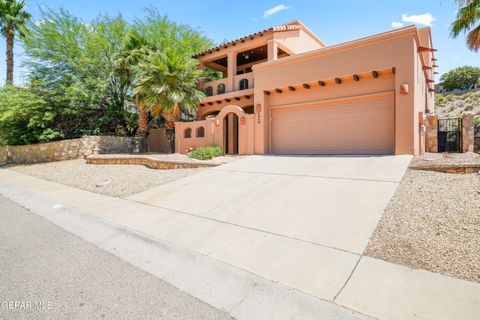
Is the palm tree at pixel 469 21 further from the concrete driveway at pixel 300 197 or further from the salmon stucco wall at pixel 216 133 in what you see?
the salmon stucco wall at pixel 216 133

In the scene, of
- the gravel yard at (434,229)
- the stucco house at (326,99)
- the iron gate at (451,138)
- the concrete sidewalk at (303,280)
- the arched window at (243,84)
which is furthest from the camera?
the arched window at (243,84)

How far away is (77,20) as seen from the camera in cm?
1852

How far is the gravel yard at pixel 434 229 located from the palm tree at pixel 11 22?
90.6 feet

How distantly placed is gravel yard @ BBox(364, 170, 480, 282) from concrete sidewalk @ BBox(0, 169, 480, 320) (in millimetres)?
304

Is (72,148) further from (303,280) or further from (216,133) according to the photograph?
(303,280)

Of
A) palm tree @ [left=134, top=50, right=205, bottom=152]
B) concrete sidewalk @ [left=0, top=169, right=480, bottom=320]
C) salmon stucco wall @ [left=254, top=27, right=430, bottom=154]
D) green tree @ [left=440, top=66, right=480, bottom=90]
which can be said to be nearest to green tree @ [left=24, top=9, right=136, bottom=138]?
palm tree @ [left=134, top=50, right=205, bottom=152]

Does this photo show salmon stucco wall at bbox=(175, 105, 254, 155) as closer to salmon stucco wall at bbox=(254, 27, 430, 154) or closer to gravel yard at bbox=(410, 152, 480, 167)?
salmon stucco wall at bbox=(254, 27, 430, 154)

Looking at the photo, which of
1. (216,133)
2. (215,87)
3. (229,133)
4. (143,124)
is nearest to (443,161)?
(216,133)

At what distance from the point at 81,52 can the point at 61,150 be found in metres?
6.97

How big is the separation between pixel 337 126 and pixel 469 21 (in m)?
7.13

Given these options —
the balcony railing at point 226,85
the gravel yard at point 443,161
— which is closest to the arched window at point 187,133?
the balcony railing at point 226,85

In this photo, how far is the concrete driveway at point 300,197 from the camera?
4.71 metres

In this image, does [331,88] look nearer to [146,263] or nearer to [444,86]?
[146,263]

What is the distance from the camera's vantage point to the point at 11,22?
20.7 m
